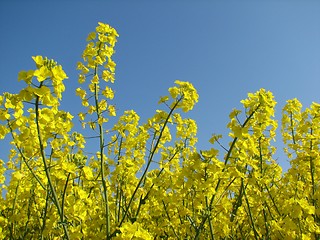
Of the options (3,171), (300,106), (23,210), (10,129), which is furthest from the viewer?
(3,171)

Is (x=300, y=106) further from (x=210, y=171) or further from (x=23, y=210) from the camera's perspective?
(x=23, y=210)

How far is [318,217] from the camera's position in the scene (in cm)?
521

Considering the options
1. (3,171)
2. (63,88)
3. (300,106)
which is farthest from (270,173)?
(3,171)

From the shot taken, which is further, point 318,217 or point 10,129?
point 318,217

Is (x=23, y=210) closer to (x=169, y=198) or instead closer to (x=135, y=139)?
(x=135, y=139)

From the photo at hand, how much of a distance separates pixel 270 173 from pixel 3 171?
17.7ft

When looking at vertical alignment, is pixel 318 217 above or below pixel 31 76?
below

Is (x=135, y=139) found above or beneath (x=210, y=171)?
above

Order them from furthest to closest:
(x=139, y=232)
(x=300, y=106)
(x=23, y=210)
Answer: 1. (x=300, y=106)
2. (x=23, y=210)
3. (x=139, y=232)

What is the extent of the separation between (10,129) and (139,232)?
6.63 ft

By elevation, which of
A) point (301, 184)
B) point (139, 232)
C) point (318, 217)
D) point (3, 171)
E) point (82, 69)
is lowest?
point (139, 232)

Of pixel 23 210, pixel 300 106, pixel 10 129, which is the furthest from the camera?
pixel 300 106

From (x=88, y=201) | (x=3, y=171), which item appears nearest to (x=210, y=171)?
(x=88, y=201)

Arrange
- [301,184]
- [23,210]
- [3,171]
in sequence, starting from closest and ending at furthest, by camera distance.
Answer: [301,184], [23,210], [3,171]
